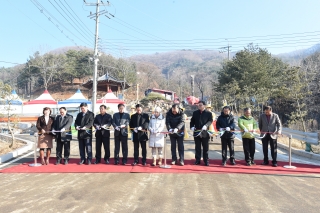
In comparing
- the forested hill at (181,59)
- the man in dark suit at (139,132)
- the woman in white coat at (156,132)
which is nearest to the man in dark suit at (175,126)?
the woman in white coat at (156,132)

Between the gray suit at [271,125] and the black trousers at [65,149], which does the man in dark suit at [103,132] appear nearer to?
the black trousers at [65,149]

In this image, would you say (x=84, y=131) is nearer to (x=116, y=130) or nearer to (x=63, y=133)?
(x=63, y=133)

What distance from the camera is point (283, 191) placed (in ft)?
15.9

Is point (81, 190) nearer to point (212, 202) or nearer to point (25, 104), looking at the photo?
point (212, 202)

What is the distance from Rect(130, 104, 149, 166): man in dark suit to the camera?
694cm

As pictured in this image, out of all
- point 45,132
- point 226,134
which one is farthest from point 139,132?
point 45,132

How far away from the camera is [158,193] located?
4.70 m

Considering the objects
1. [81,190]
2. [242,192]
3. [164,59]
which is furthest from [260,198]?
[164,59]

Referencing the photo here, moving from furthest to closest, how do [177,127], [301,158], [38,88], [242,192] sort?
1. [38,88]
2. [301,158]
3. [177,127]
4. [242,192]

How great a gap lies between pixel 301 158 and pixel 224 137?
3.07 meters

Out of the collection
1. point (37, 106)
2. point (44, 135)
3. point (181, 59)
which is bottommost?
point (44, 135)

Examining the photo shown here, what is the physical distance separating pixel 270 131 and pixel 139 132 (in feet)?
11.8

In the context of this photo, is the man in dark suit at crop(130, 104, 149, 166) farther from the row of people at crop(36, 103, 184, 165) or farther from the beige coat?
the beige coat

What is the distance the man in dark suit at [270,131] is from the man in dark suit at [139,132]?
10.7 feet
